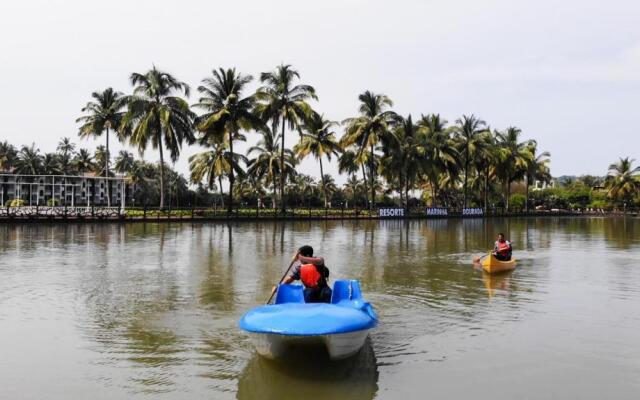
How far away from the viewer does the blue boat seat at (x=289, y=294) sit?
10.3 meters

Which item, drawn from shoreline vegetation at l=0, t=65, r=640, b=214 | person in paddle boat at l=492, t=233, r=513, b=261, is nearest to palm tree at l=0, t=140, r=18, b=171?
shoreline vegetation at l=0, t=65, r=640, b=214

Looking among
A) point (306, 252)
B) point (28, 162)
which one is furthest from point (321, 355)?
point (28, 162)

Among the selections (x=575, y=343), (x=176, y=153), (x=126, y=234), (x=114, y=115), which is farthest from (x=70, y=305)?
(x=114, y=115)

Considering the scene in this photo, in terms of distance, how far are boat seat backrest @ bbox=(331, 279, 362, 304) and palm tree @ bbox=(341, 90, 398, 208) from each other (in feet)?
172

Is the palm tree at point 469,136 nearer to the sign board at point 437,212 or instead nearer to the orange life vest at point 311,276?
the sign board at point 437,212

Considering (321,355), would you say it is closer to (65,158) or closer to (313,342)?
(313,342)

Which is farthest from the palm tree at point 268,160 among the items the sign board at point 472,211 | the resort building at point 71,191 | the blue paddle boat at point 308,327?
the blue paddle boat at point 308,327

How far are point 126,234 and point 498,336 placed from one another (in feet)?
98.6

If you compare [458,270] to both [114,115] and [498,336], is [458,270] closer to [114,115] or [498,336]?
[498,336]

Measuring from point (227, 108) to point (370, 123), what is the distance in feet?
56.9

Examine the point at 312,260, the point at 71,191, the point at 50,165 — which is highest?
the point at 50,165

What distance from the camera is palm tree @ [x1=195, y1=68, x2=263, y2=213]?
173 ft

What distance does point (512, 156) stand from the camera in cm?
7956

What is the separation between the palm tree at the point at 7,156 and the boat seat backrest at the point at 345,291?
103m
